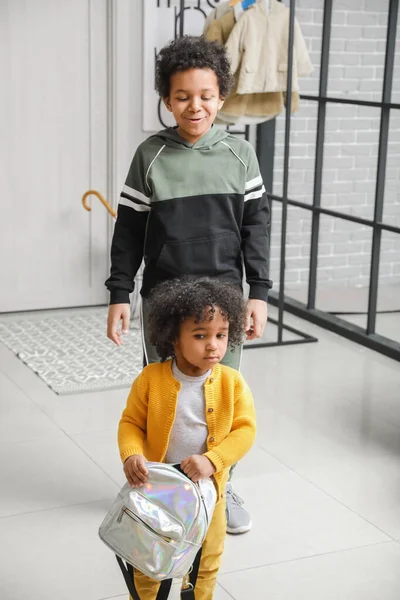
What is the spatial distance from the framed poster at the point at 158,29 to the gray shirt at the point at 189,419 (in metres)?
2.88

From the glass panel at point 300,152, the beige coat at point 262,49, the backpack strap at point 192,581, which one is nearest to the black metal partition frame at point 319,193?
the glass panel at point 300,152

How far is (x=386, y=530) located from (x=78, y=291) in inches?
102

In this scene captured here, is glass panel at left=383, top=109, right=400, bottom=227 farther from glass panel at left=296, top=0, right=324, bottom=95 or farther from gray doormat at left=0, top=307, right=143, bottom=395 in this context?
gray doormat at left=0, top=307, right=143, bottom=395

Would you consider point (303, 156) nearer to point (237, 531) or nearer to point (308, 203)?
point (308, 203)

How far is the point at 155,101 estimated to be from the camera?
15.0ft

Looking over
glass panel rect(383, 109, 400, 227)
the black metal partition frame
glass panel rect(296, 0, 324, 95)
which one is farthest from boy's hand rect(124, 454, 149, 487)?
glass panel rect(383, 109, 400, 227)

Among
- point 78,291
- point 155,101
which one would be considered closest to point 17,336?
point 78,291

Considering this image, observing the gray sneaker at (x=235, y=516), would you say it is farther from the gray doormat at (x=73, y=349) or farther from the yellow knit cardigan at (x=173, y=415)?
the gray doormat at (x=73, y=349)

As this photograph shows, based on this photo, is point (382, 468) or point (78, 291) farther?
point (78, 291)

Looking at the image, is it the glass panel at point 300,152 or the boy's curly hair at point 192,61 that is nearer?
the boy's curly hair at point 192,61

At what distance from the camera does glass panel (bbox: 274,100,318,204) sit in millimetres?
4809

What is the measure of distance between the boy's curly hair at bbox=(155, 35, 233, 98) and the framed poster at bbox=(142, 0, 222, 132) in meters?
2.44

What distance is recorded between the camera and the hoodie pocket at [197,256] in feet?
6.96

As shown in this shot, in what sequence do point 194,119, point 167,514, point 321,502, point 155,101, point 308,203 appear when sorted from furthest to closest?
point 308,203 < point 155,101 < point 321,502 < point 194,119 < point 167,514
